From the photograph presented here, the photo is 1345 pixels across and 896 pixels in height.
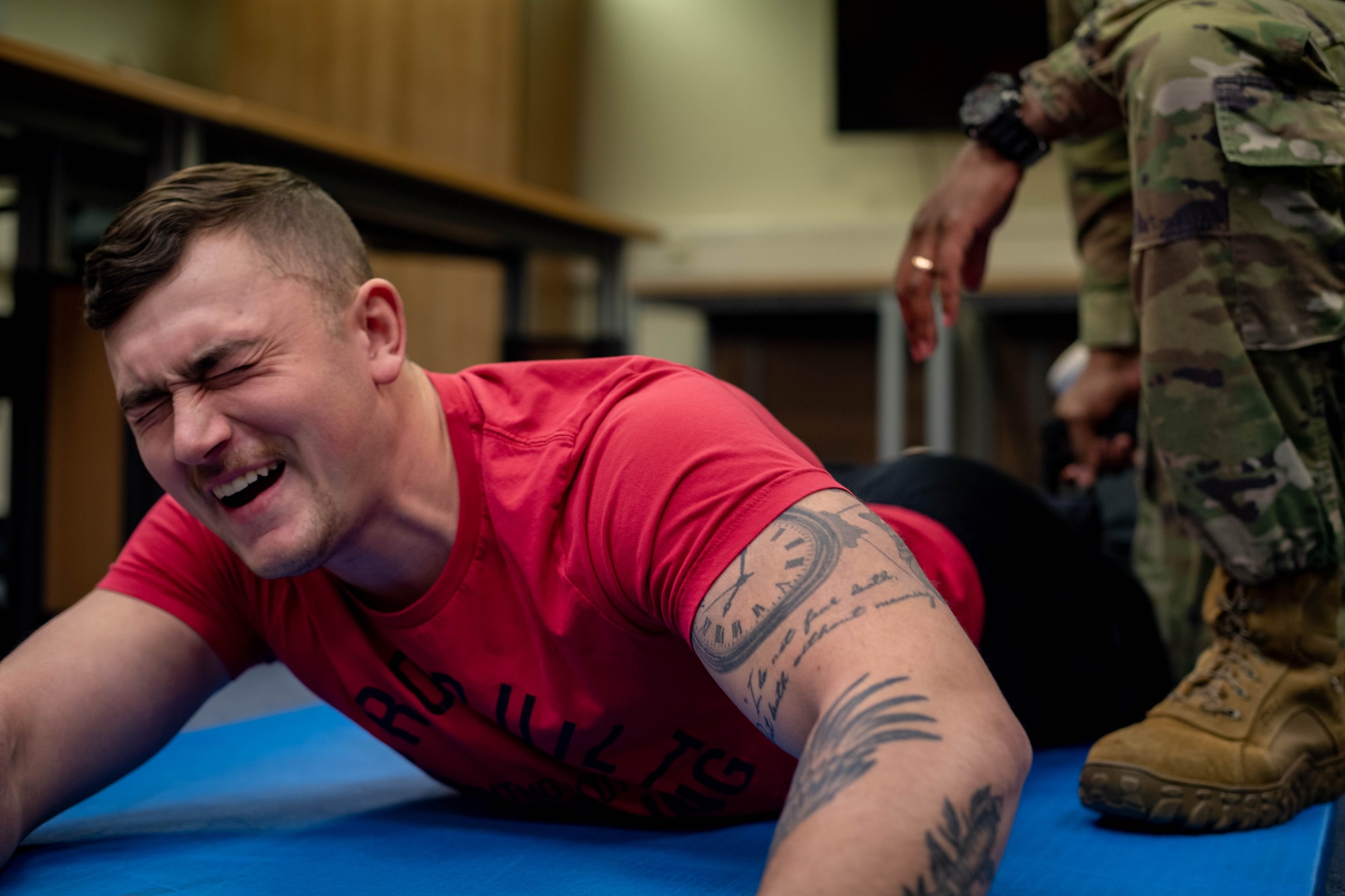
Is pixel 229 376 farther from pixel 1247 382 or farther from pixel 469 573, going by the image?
pixel 1247 382

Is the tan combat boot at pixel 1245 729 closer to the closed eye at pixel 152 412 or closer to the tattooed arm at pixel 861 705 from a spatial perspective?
the tattooed arm at pixel 861 705

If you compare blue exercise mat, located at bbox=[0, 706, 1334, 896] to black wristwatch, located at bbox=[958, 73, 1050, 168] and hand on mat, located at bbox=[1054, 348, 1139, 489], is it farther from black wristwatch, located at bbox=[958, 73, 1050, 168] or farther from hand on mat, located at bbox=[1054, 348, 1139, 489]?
hand on mat, located at bbox=[1054, 348, 1139, 489]

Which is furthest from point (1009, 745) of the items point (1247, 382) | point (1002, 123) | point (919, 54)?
point (919, 54)

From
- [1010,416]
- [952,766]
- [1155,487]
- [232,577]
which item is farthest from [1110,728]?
[1010,416]

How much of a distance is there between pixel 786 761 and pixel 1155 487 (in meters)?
0.75

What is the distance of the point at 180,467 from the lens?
2.91 ft

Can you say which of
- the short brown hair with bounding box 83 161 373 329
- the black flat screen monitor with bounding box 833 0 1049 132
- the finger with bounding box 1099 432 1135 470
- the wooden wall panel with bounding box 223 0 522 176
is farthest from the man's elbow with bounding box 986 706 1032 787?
the wooden wall panel with bounding box 223 0 522 176

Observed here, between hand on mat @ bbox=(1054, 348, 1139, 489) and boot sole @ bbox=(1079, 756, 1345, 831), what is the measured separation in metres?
0.91

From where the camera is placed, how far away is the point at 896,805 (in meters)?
0.59

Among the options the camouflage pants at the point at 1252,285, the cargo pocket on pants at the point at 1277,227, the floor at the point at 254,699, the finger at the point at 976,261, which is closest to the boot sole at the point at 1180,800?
the camouflage pants at the point at 1252,285

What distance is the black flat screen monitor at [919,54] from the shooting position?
4.43 meters

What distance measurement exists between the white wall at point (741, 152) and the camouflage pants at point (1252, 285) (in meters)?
3.47

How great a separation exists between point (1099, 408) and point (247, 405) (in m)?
1.41

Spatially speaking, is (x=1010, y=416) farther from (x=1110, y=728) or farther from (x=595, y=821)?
(x=595, y=821)
